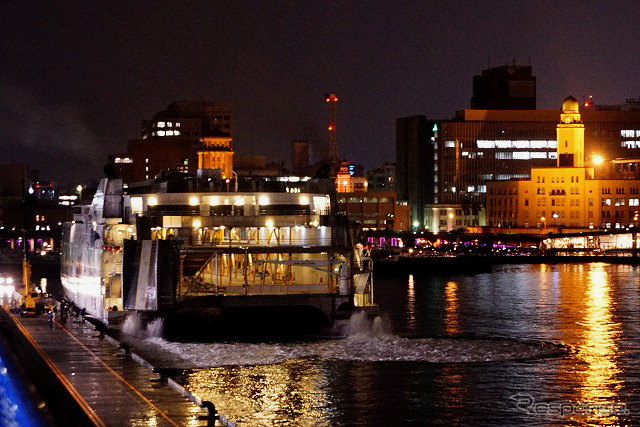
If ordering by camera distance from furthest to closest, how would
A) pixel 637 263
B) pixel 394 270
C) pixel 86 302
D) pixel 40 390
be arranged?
1. pixel 637 263
2. pixel 394 270
3. pixel 86 302
4. pixel 40 390

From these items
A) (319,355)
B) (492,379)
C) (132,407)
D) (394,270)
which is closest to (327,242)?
(319,355)

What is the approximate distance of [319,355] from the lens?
170ft

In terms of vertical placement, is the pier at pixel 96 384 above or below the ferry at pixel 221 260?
below

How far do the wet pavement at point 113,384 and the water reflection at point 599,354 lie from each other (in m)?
14.0

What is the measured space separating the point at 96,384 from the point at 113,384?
539 mm

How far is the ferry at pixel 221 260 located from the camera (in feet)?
177

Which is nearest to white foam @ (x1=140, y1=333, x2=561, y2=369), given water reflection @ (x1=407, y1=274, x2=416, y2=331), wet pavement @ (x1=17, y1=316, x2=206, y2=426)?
wet pavement @ (x1=17, y1=316, x2=206, y2=426)

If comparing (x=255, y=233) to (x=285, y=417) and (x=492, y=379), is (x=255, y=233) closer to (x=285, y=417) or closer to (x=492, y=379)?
(x=492, y=379)

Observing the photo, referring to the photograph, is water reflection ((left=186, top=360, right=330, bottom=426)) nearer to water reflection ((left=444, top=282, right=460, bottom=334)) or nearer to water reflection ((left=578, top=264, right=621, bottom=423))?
water reflection ((left=578, top=264, right=621, bottom=423))

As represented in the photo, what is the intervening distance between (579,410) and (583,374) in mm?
7890

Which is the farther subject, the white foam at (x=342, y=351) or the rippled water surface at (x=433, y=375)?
the white foam at (x=342, y=351)

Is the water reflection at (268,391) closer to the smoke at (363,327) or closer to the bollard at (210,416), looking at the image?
the bollard at (210,416)

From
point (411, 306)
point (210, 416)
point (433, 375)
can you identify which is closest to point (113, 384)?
point (210, 416)

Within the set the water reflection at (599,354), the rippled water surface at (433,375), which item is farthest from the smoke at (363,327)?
the water reflection at (599,354)
